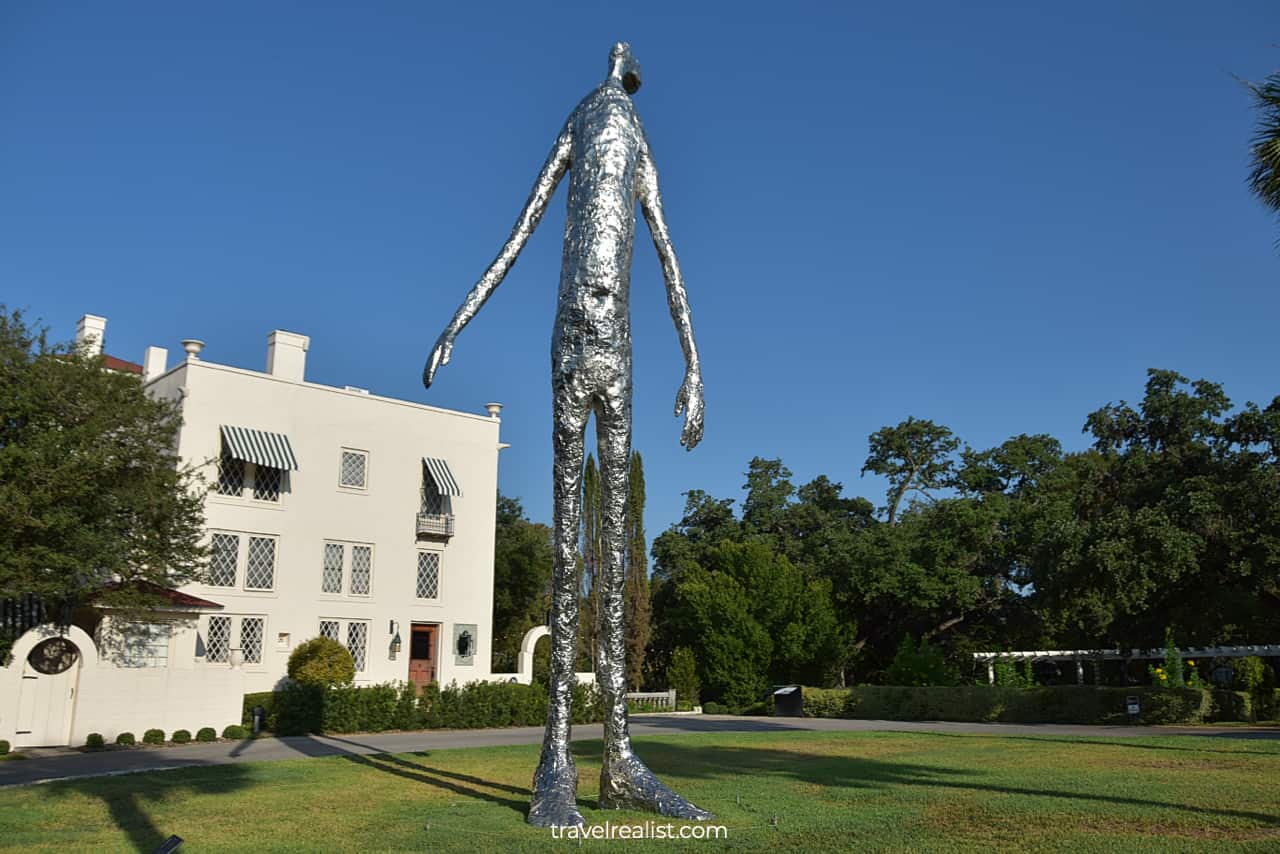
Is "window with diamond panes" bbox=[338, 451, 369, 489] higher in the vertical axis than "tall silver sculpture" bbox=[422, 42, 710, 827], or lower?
higher

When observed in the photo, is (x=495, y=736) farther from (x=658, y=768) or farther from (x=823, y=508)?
(x=823, y=508)

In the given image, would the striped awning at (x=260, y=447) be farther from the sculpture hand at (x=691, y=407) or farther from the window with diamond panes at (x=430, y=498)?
the sculpture hand at (x=691, y=407)

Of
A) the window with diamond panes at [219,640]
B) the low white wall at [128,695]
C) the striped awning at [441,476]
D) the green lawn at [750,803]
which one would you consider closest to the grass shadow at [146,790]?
the green lawn at [750,803]

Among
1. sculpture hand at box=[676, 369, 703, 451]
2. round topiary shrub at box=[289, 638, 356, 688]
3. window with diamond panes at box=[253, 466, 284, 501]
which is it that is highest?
window with diamond panes at box=[253, 466, 284, 501]

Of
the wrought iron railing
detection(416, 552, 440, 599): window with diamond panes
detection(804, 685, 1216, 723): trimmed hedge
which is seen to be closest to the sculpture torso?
detection(804, 685, 1216, 723): trimmed hedge

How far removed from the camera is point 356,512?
30734 mm

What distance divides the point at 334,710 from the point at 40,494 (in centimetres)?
888

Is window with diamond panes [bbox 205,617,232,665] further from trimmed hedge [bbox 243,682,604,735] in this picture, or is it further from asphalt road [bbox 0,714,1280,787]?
Result: asphalt road [bbox 0,714,1280,787]

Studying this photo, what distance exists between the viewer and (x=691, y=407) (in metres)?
8.80

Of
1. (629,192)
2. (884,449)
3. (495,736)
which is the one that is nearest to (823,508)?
(884,449)

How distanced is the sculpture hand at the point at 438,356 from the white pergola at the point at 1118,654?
93.2 feet

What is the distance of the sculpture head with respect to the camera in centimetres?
929

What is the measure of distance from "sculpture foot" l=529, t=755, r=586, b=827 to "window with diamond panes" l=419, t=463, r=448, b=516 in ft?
82.9

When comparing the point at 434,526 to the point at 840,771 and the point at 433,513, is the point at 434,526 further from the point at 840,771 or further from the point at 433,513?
the point at 840,771
